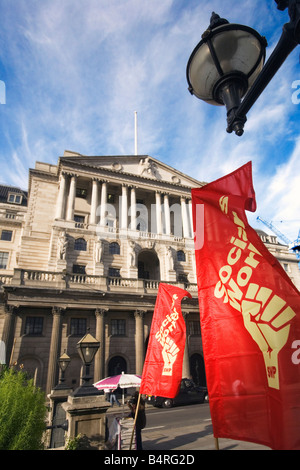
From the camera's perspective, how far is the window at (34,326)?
24.6m

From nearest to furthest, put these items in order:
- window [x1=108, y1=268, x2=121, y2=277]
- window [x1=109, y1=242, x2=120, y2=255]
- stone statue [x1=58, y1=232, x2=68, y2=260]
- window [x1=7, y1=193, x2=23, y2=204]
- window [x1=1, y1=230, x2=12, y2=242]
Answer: stone statue [x1=58, y1=232, x2=68, y2=260], window [x1=108, y1=268, x2=121, y2=277], window [x1=109, y1=242, x2=120, y2=255], window [x1=1, y1=230, x2=12, y2=242], window [x1=7, y1=193, x2=23, y2=204]

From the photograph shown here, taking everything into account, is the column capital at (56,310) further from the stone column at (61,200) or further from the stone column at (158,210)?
the stone column at (158,210)

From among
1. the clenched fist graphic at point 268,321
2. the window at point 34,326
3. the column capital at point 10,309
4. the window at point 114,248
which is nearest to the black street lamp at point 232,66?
the clenched fist graphic at point 268,321

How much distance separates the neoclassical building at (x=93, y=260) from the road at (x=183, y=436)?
8.39 meters

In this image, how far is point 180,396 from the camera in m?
20.9

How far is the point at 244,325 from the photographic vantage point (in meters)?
3.94

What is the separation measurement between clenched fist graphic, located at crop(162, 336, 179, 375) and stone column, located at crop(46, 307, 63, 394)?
723 inches

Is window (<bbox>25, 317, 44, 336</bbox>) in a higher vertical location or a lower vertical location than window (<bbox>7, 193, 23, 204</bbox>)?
lower

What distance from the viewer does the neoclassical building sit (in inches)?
963

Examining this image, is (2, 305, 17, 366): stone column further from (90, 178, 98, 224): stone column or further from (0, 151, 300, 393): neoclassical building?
(90, 178, 98, 224): stone column

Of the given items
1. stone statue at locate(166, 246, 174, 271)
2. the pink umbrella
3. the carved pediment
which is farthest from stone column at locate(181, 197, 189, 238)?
the pink umbrella

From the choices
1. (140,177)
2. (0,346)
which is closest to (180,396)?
(0,346)
